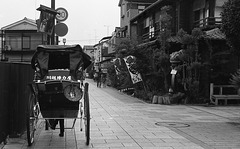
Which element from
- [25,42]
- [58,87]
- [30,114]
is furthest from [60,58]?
[25,42]

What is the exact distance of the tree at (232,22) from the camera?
33.6ft

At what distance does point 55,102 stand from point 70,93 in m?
0.63

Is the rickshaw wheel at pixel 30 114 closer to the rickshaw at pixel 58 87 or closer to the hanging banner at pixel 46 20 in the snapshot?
the rickshaw at pixel 58 87

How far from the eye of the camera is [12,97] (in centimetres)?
765

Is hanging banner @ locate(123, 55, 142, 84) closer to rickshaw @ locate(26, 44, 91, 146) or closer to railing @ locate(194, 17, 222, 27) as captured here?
railing @ locate(194, 17, 222, 27)

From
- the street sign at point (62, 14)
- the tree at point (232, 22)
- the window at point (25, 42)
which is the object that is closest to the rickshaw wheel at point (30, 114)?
the street sign at point (62, 14)

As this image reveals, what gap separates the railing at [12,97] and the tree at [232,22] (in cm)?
606

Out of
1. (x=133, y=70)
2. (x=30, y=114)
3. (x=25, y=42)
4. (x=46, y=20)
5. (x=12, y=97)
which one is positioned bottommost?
(x=30, y=114)

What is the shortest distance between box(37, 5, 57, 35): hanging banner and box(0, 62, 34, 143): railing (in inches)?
82.8

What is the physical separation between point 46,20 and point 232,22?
5626 millimetres

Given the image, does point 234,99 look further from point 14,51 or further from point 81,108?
point 14,51

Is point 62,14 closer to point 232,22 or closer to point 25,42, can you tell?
point 232,22

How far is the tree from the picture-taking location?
10.2 metres

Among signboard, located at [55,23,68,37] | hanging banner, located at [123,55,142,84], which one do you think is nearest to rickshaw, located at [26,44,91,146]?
signboard, located at [55,23,68,37]
